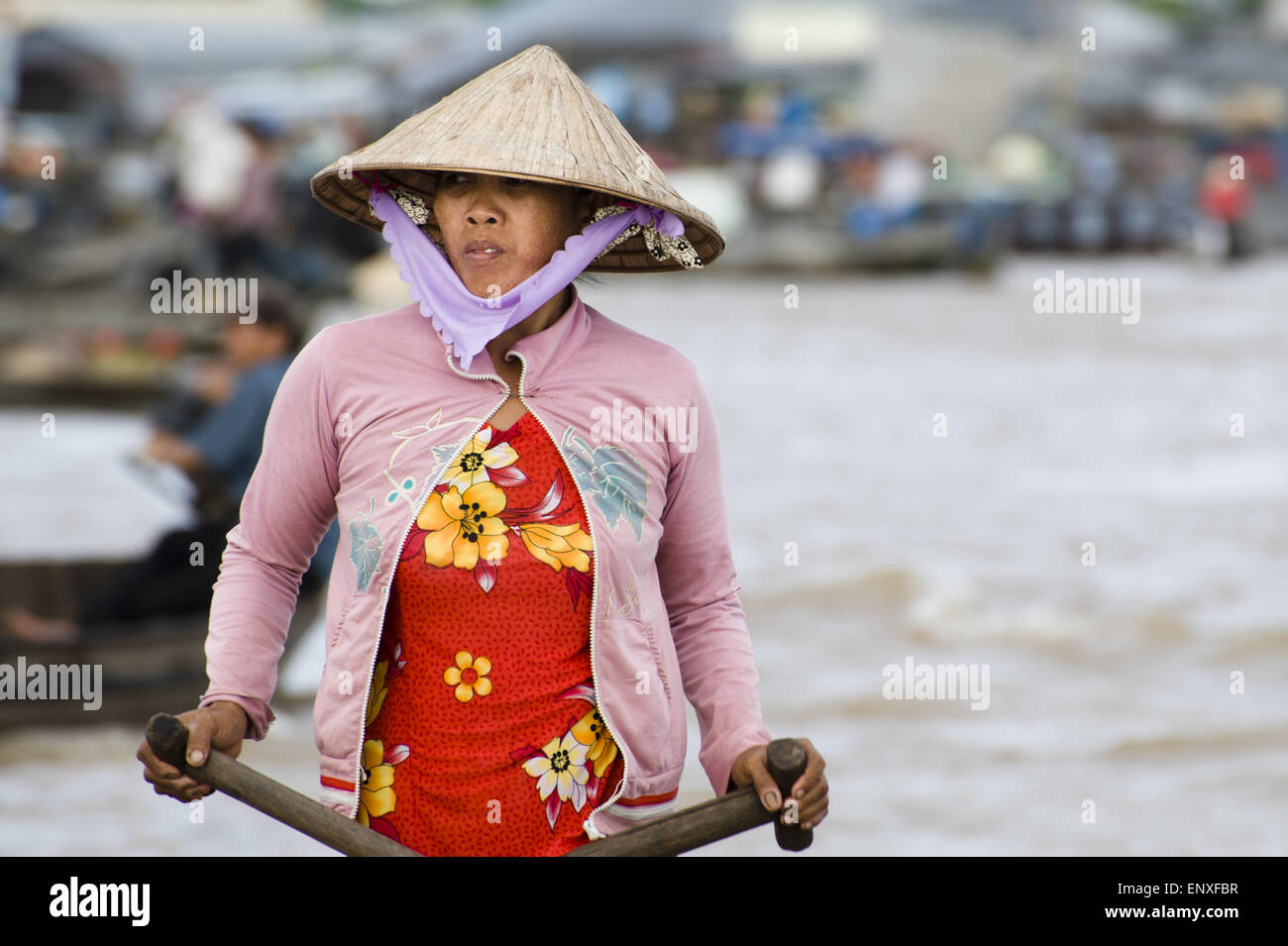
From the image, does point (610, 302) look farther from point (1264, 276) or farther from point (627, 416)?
point (627, 416)

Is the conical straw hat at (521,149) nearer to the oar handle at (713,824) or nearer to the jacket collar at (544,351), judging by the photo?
the jacket collar at (544,351)

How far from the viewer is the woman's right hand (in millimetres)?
1875

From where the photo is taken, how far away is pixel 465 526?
6.31 ft

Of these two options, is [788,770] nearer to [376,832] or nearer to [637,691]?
[637,691]

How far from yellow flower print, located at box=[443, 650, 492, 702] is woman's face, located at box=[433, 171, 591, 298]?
41 cm

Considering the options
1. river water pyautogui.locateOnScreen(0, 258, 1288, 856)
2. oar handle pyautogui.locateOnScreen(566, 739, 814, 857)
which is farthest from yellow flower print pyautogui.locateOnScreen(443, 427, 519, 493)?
river water pyautogui.locateOnScreen(0, 258, 1288, 856)

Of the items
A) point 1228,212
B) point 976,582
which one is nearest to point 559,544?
point 976,582

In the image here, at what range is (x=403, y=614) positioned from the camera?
76.7 inches

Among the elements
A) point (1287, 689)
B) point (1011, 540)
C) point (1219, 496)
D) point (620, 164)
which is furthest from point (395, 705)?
point (1219, 496)

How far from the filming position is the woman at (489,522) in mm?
1924

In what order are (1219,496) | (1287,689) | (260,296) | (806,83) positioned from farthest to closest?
(806,83)
(1219,496)
(1287,689)
(260,296)

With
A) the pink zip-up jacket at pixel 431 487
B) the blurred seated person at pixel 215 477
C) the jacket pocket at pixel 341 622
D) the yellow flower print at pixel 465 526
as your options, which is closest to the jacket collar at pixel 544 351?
the pink zip-up jacket at pixel 431 487

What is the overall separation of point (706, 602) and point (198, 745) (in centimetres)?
61
